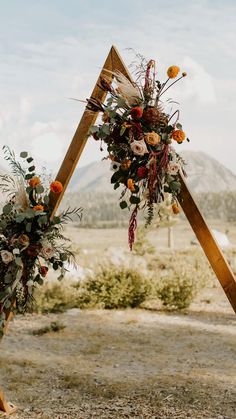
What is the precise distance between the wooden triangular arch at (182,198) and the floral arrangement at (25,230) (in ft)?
0.35

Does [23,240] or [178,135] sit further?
[23,240]

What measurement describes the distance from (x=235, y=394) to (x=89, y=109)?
3.11 metres

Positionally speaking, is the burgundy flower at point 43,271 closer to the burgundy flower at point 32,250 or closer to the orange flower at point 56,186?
the burgundy flower at point 32,250

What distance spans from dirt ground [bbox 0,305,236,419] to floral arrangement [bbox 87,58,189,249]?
6.33 ft

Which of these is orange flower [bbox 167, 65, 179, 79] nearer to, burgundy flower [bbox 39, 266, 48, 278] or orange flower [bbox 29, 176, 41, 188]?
orange flower [bbox 29, 176, 41, 188]

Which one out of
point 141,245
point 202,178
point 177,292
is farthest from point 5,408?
point 202,178

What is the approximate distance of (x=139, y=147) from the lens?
3770 millimetres

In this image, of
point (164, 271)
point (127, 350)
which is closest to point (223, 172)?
point (164, 271)

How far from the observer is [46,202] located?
14.0 ft

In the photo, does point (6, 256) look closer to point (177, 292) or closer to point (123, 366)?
point (123, 366)

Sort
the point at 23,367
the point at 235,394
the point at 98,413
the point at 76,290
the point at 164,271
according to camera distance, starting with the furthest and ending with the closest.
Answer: the point at 164,271 < the point at 76,290 < the point at 23,367 < the point at 235,394 < the point at 98,413

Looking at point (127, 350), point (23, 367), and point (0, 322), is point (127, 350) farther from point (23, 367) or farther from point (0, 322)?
point (0, 322)

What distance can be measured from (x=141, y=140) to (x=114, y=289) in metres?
5.83

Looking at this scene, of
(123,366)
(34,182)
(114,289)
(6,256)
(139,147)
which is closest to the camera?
(139,147)
